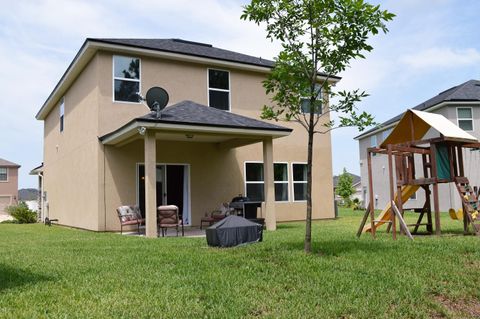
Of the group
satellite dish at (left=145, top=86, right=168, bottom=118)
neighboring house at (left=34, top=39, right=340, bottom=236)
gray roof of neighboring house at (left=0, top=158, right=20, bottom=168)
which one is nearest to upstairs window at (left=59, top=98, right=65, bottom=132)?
neighboring house at (left=34, top=39, right=340, bottom=236)

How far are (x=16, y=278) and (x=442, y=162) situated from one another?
375 inches

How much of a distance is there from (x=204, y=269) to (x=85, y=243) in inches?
201

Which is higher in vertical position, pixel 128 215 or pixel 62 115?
pixel 62 115

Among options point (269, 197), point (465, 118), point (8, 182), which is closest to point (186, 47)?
point (269, 197)

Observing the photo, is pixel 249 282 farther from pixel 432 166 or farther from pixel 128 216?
pixel 128 216

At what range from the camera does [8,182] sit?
51.0 metres

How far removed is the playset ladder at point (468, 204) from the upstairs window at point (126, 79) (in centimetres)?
1070

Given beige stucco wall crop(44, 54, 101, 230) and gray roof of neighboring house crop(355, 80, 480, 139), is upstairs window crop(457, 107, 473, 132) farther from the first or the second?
beige stucco wall crop(44, 54, 101, 230)

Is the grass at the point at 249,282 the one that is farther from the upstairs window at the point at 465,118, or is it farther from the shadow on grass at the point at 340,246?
the upstairs window at the point at 465,118

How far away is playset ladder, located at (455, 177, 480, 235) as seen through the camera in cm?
1051

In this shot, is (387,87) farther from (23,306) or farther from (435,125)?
(23,306)

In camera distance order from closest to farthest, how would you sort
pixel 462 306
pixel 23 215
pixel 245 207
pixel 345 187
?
pixel 462 306, pixel 245 207, pixel 23 215, pixel 345 187

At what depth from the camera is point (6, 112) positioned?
2548 centimetres

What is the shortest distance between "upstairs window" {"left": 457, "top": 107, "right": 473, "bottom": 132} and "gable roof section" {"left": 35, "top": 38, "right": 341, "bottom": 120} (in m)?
11.7
